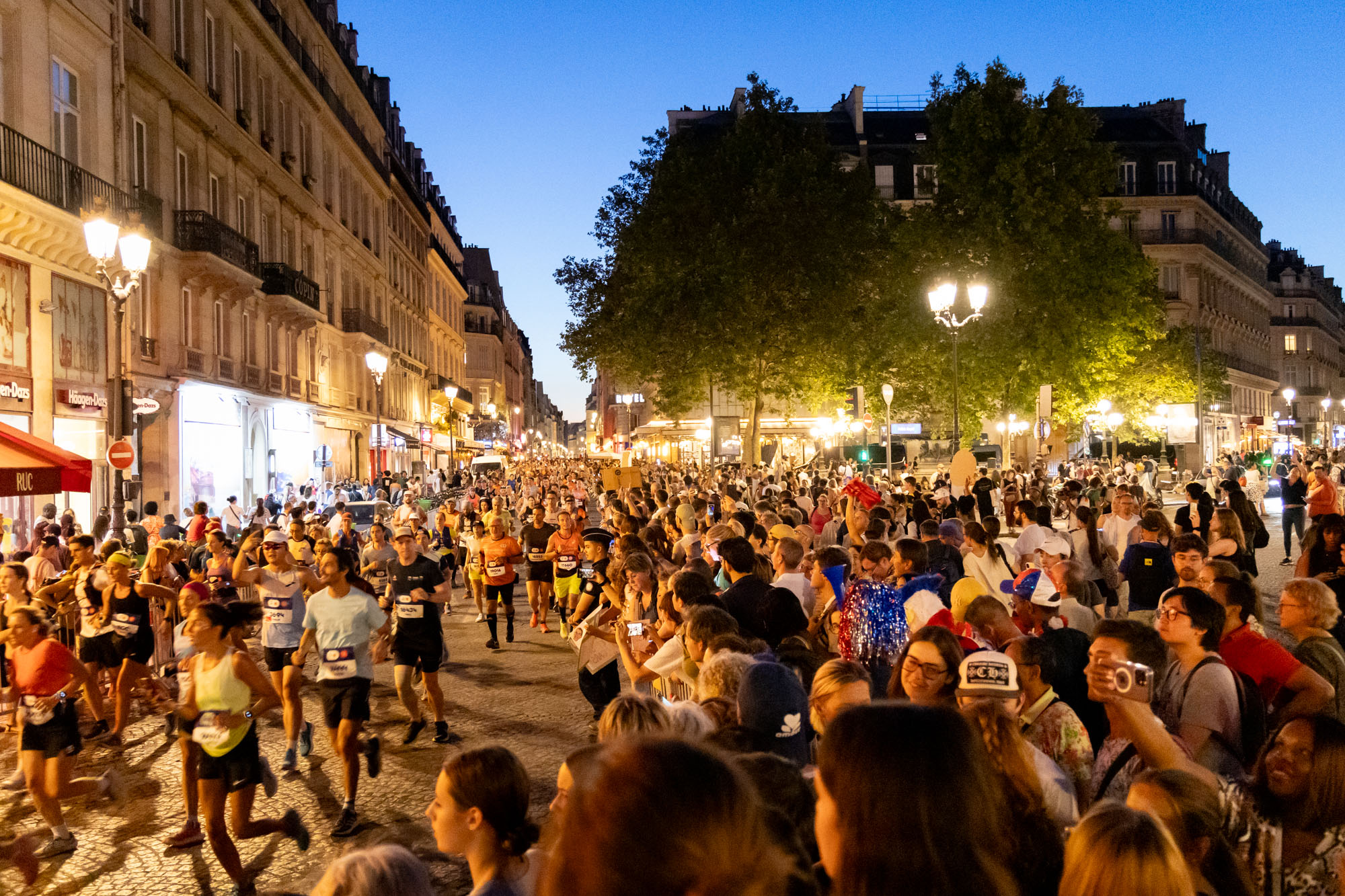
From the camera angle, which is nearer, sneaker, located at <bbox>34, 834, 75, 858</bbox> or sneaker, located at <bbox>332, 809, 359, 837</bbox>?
sneaker, located at <bbox>34, 834, 75, 858</bbox>

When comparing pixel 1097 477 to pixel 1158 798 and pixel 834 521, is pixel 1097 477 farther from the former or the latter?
pixel 1158 798

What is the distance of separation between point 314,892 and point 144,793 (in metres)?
5.69

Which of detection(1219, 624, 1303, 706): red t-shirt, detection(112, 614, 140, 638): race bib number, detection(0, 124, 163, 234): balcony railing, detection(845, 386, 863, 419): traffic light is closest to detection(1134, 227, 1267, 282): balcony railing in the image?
detection(845, 386, 863, 419): traffic light

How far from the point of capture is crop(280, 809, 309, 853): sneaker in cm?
584

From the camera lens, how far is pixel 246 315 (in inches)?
1236

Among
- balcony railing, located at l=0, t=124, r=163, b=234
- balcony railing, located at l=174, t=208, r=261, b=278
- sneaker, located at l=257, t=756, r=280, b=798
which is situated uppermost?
balcony railing, located at l=174, t=208, r=261, b=278

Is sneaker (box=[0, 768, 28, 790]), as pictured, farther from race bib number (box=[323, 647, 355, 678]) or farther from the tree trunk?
the tree trunk

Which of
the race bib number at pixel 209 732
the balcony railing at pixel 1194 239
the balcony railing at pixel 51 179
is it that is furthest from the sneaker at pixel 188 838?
the balcony railing at pixel 1194 239

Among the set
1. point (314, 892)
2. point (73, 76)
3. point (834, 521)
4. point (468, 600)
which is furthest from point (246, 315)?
point (314, 892)

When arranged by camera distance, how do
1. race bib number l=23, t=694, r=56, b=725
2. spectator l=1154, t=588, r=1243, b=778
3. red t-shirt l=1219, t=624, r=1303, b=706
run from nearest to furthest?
1. spectator l=1154, t=588, r=1243, b=778
2. red t-shirt l=1219, t=624, r=1303, b=706
3. race bib number l=23, t=694, r=56, b=725

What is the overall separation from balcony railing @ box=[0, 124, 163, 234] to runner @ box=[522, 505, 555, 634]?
10697 millimetres

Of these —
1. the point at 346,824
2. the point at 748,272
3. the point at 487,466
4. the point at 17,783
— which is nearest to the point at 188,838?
the point at 346,824

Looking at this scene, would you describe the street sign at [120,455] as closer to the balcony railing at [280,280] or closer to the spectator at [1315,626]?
the spectator at [1315,626]

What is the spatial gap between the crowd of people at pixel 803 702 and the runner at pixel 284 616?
3 cm
